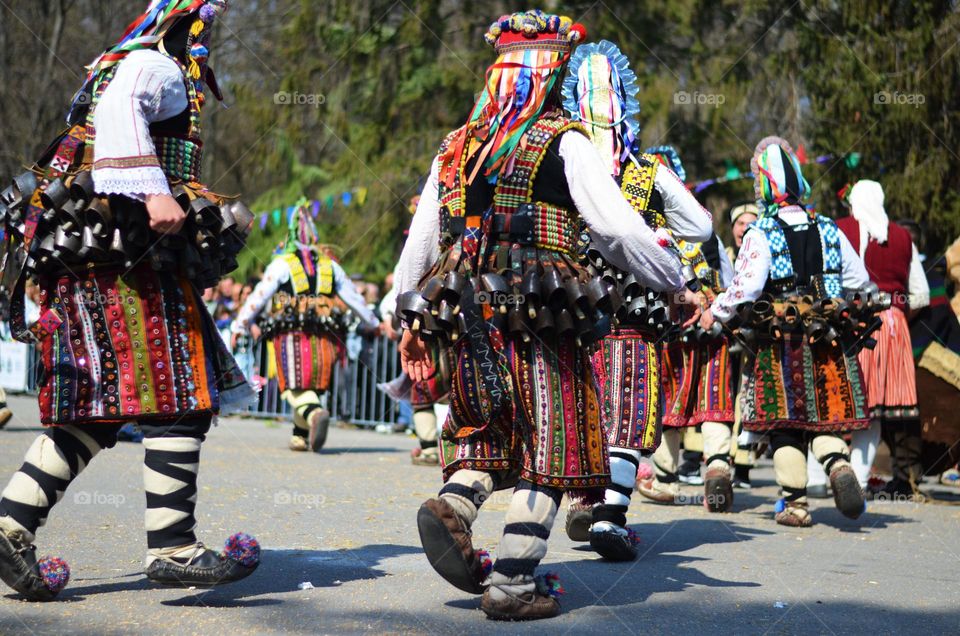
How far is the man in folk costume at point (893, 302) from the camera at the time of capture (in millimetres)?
9156

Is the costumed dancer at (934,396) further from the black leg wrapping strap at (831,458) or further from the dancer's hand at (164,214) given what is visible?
the dancer's hand at (164,214)

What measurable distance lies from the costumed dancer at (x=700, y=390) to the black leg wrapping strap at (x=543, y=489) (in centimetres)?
380

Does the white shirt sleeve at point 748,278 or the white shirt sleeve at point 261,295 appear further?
the white shirt sleeve at point 261,295

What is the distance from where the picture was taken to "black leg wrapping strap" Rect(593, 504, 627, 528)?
5.86m

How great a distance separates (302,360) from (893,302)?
5185 mm

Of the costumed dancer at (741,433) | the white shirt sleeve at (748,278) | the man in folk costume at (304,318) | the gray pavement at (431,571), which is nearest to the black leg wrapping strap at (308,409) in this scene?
the man in folk costume at (304,318)

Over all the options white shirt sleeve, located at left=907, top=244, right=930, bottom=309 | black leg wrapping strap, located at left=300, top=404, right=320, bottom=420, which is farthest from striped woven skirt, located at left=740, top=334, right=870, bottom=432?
black leg wrapping strap, located at left=300, top=404, right=320, bottom=420

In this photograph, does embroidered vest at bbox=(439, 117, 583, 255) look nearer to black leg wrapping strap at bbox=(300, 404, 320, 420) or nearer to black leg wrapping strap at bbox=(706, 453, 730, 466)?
black leg wrapping strap at bbox=(706, 453, 730, 466)

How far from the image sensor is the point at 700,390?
8492 millimetres

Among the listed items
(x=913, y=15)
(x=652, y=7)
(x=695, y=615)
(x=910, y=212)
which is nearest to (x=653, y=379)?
(x=695, y=615)

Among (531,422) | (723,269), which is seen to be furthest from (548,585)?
(723,269)

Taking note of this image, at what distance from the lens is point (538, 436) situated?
4.37 m

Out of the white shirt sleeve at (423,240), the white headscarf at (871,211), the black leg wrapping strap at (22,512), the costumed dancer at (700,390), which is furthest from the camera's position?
the white headscarf at (871,211)

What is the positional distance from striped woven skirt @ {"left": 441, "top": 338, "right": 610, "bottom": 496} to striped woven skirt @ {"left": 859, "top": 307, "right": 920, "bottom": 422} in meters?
5.21
